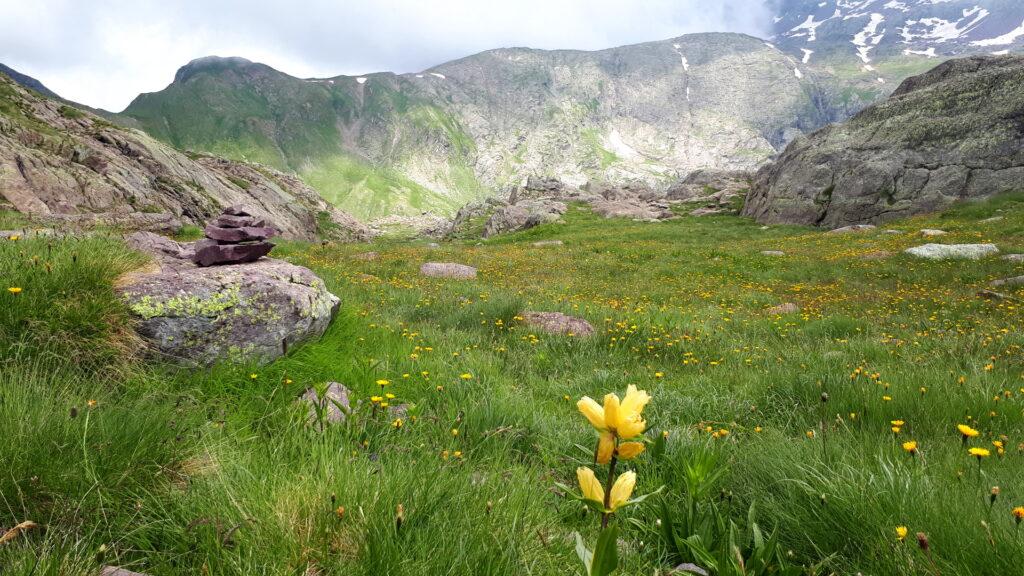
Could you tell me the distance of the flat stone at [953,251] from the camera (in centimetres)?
1739

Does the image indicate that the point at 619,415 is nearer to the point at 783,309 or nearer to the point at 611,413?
the point at 611,413

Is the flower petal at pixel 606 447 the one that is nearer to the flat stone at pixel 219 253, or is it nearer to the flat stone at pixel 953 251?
the flat stone at pixel 219 253

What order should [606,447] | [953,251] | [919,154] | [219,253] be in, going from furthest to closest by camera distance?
[919,154] < [953,251] < [219,253] < [606,447]

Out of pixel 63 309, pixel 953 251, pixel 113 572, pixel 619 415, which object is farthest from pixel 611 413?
pixel 953 251

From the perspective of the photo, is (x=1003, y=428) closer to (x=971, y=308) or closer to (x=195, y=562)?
(x=195, y=562)

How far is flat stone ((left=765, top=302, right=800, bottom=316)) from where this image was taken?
12.3m

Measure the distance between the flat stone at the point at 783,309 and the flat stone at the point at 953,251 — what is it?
377 inches

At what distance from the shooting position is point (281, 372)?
16.0ft

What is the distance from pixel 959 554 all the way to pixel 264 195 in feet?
260

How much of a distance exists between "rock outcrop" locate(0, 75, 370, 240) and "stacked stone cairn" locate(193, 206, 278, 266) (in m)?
14.2

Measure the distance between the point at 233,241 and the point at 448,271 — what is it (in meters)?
9.03

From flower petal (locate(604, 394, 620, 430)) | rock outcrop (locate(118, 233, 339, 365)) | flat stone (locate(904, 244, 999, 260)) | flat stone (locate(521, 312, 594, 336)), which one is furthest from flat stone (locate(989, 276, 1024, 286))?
rock outcrop (locate(118, 233, 339, 365))

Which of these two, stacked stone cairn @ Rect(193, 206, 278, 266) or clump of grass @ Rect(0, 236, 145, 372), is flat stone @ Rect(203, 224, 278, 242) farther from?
clump of grass @ Rect(0, 236, 145, 372)

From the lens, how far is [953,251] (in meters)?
18.0
